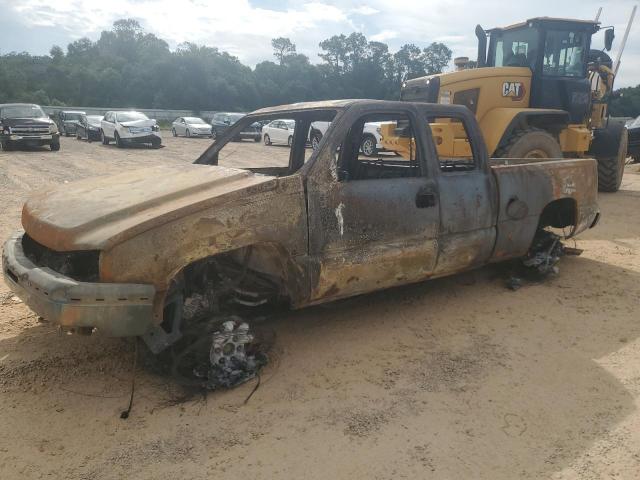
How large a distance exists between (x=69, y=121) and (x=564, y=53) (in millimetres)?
25543

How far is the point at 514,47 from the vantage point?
9.43m

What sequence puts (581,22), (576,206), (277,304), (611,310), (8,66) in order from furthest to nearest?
(8,66) → (581,22) → (576,206) → (611,310) → (277,304)

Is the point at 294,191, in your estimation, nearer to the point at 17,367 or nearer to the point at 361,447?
the point at 361,447

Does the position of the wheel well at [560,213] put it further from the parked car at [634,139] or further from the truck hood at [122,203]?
the parked car at [634,139]

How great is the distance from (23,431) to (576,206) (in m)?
5.05

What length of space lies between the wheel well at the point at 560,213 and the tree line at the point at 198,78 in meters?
43.5

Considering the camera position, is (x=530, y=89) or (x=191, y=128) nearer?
(x=530, y=89)

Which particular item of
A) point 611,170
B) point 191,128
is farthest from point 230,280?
point 191,128

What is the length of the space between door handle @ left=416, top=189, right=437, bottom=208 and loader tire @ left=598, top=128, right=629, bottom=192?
828 centimetres

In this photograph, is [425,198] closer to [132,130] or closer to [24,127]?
[24,127]

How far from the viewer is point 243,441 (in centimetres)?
265

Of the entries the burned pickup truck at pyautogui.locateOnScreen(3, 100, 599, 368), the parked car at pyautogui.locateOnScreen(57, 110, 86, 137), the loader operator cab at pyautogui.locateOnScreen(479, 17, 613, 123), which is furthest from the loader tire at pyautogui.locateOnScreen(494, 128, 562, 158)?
the parked car at pyautogui.locateOnScreen(57, 110, 86, 137)

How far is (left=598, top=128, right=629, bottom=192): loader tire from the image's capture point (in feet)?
34.5

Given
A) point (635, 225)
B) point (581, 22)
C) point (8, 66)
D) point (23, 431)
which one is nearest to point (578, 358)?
point (23, 431)
